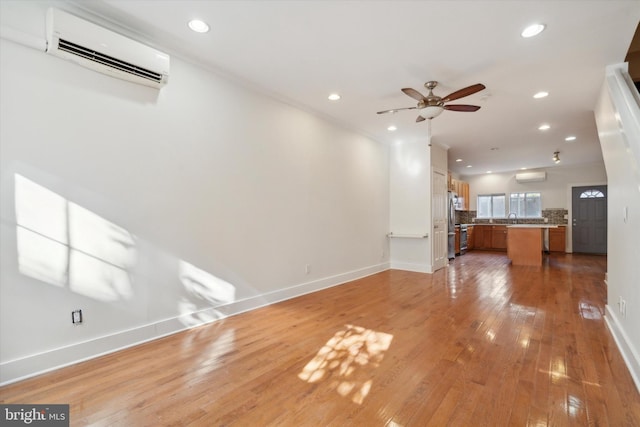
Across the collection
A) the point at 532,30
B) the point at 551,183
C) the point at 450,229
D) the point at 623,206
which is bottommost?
the point at 450,229

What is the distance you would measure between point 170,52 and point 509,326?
14.4ft

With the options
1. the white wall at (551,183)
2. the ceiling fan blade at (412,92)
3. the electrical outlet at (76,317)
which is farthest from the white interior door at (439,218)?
the electrical outlet at (76,317)

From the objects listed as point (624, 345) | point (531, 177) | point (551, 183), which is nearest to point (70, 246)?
point (624, 345)

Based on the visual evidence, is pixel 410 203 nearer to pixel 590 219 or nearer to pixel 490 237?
pixel 490 237

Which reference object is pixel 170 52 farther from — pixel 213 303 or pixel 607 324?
pixel 607 324

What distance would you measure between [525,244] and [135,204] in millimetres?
8031

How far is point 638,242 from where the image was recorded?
215cm

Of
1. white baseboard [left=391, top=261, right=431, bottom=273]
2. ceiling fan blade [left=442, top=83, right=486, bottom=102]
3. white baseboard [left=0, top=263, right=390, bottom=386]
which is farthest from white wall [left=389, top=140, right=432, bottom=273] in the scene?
white baseboard [left=0, top=263, right=390, bottom=386]

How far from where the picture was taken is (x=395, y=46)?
2.76m

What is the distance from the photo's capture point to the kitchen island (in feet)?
22.7

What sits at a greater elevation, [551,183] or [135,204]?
[551,183]

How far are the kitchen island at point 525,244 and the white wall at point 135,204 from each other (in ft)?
18.5

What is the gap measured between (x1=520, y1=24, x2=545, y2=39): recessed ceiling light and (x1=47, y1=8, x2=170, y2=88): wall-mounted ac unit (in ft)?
10.4

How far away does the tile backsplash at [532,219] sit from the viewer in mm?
9195
